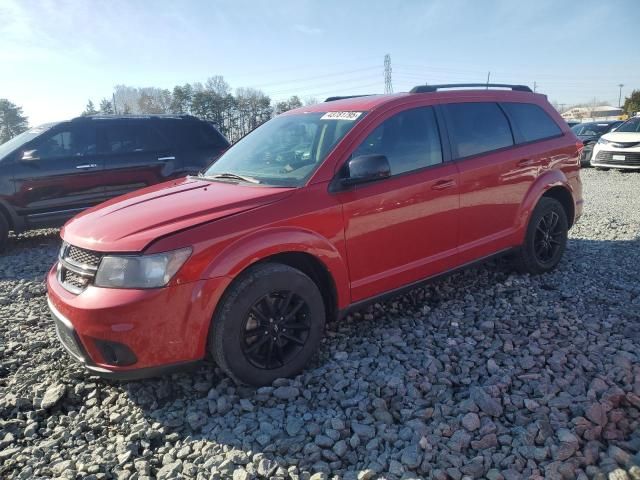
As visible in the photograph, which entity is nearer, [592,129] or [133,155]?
[133,155]

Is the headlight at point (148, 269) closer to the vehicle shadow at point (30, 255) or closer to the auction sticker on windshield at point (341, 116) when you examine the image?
the auction sticker on windshield at point (341, 116)

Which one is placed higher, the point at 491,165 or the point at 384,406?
the point at 491,165

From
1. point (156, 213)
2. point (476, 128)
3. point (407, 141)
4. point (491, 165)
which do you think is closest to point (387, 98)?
point (407, 141)

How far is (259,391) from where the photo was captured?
2979 mm

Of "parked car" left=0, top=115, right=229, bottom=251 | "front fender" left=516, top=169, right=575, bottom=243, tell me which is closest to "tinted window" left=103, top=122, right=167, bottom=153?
"parked car" left=0, top=115, right=229, bottom=251

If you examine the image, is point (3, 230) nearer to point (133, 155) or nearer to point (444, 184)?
point (133, 155)

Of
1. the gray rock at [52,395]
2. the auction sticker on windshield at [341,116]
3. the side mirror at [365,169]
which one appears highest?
the auction sticker on windshield at [341,116]

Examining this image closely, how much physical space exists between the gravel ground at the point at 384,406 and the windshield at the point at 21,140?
12.4ft

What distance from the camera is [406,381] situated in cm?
305

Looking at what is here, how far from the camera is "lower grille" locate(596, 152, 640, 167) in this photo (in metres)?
13.6

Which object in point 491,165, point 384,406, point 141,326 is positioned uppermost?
point 491,165

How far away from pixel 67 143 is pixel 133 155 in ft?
3.05

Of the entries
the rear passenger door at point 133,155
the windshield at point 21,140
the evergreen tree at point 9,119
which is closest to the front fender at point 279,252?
the rear passenger door at point 133,155

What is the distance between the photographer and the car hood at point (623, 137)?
13.7 m
